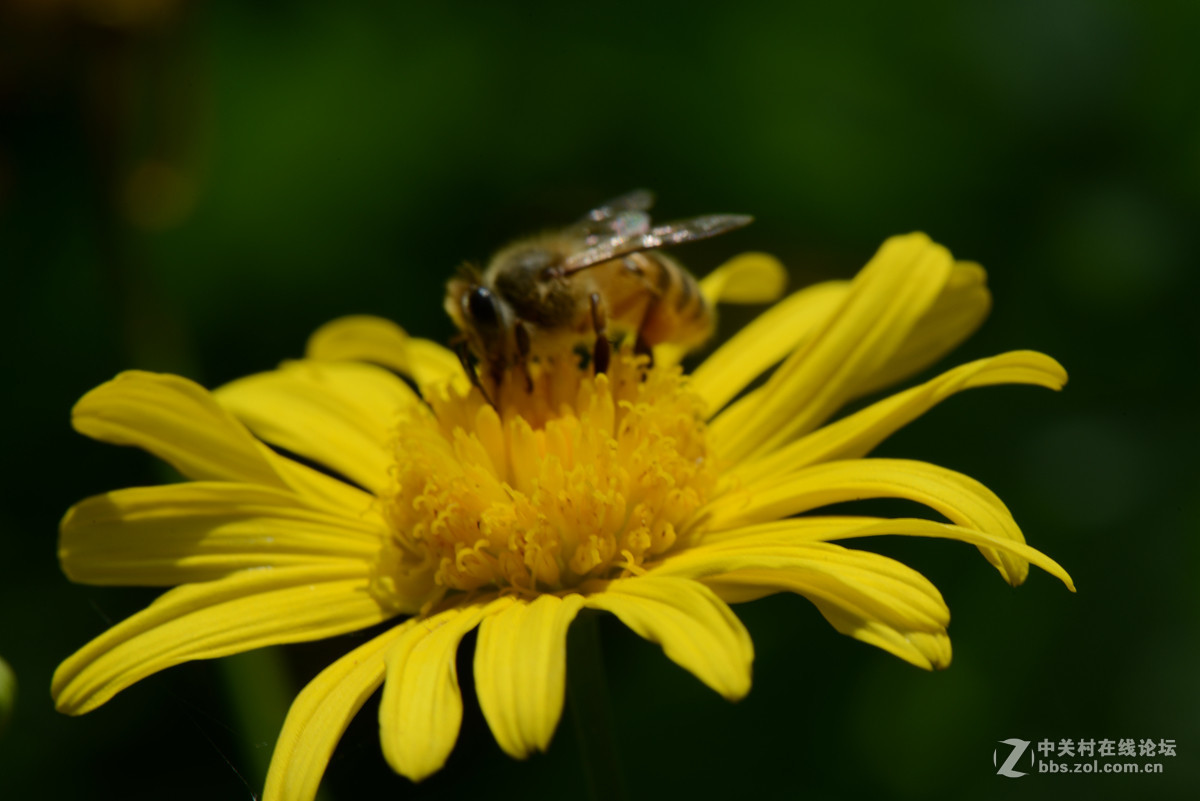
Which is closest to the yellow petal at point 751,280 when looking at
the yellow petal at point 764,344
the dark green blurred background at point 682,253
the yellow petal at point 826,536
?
the yellow petal at point 764,344

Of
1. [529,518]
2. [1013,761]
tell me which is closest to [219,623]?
[529,518]

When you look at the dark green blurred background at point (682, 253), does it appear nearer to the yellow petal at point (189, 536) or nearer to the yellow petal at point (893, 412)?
the yellow petal at point (189, 536)

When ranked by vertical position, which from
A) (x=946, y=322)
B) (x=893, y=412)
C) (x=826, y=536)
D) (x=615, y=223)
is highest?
(x=615, y=223)

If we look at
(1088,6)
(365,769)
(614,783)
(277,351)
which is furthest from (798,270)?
(614,783)

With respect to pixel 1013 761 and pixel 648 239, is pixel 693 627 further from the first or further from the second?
pixel 1013 761

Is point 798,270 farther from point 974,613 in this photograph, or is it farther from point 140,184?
point 140,184
